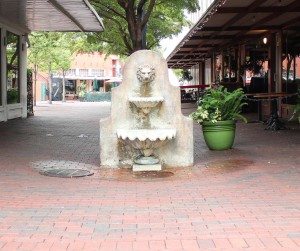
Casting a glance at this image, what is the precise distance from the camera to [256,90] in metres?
21.4

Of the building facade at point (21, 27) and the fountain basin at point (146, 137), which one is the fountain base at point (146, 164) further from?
the building facade at point (21, 27)

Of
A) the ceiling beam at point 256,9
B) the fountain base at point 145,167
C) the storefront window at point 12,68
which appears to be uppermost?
the ceiling beam at point 256,9

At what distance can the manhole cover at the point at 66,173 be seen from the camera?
26.7ft

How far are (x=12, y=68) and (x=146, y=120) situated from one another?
12195 mm

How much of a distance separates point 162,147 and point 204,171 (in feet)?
3.08

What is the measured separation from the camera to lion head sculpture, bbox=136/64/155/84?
8562 mm

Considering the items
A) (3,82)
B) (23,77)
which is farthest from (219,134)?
(23,77)

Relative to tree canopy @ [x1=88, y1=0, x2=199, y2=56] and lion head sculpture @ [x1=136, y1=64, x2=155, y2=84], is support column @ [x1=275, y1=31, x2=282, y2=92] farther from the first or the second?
lion head sculpture @ [x1=136, y1=64, x2=155, y2=84]

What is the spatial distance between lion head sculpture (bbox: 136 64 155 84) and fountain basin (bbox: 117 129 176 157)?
0.92 metres

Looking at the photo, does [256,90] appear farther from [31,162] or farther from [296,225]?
[296,225]

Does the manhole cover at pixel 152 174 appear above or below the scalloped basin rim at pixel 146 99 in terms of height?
below

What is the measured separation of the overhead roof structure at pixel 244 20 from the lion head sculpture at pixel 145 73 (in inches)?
160

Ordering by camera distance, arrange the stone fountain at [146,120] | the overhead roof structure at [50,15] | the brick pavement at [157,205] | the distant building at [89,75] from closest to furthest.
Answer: the brick pavement at [157,205], the stone fountain at [146,120], the overhead roof structure at [50,15], the distant building at [89,75]

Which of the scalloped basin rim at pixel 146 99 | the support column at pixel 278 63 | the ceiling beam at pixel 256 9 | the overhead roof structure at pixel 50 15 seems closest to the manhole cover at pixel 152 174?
the scalloped basin rim at pixel 146 99
